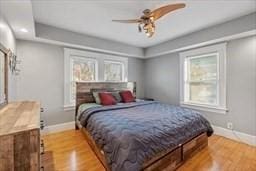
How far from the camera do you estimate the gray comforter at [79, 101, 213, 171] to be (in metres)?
1.65

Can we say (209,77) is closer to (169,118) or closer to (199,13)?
(199,13)

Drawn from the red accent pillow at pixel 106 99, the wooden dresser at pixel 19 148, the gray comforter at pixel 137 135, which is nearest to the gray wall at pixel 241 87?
the gray comforter at pixel 137 135

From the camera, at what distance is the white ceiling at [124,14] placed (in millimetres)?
2373

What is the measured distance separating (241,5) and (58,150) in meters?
3.95

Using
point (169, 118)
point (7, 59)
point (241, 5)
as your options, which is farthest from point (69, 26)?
point (241, 5)

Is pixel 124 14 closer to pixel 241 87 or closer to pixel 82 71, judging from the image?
pixel 82 71

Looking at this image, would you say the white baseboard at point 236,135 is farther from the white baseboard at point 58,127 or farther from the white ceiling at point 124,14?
the white baseboard at point 58,127

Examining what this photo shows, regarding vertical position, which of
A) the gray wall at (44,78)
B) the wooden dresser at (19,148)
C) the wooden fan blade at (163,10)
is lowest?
the wooden dresser at (19,148)

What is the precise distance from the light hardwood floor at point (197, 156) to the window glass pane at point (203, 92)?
0.96m

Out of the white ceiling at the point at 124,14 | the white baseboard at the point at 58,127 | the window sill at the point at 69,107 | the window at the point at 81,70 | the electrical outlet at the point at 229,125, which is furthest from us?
the window at the point at 81,70

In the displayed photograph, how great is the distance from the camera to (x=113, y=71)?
482 centimetres

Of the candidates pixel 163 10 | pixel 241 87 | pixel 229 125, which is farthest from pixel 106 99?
pixel 241 87

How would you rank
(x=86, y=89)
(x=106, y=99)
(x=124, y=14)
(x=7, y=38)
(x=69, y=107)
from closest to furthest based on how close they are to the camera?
(x=7, y=38), (x=124, y=14), (x=106, y=99), (x=69, y=107), (x=86, y=89)

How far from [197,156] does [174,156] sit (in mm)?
663
